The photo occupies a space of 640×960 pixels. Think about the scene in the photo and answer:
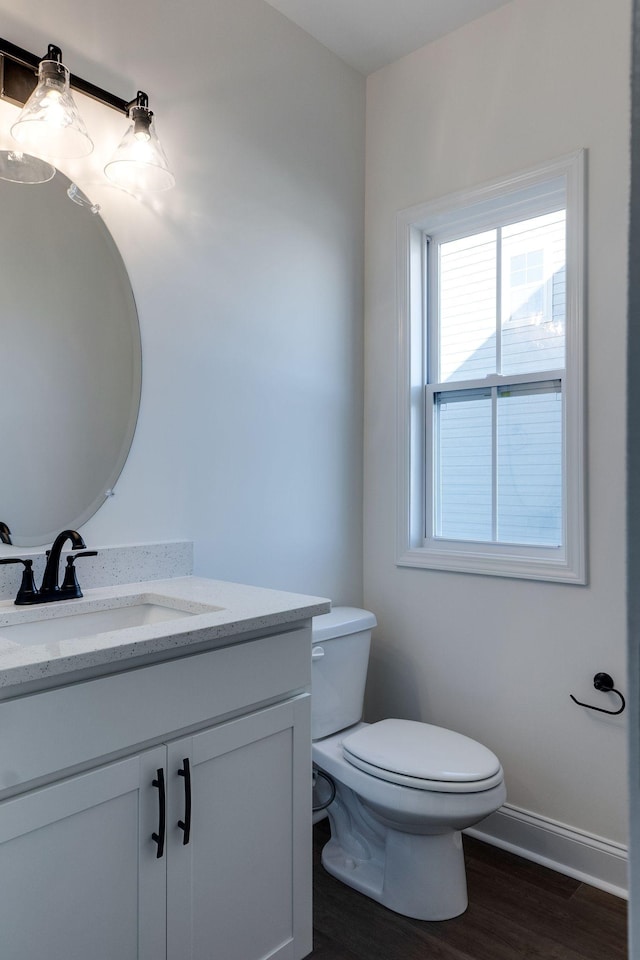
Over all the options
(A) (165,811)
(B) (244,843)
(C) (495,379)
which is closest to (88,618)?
(A) (165,811)

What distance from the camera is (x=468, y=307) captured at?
238cm

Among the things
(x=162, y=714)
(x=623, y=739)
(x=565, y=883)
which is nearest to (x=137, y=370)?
(x=162, y=714)

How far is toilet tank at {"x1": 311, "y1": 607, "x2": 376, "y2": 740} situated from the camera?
2.00 metres

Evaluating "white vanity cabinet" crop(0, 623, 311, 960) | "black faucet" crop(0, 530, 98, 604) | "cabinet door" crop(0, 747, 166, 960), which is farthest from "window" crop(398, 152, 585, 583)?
"cabinet door" crop(0, 747, 166, 960)

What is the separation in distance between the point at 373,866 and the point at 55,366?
1.66 metres

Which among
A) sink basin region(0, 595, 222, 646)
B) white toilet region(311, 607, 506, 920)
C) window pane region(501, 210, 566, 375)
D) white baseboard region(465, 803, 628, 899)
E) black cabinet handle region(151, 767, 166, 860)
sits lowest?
white baseboard region(465, 803, 628, 899)

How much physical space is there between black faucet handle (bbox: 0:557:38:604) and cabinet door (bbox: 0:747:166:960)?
0.49 metres

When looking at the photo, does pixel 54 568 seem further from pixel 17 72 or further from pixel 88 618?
pixel 17 72

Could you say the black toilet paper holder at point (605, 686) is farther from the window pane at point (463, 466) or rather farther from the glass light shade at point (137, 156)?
the glass light shade at point (137, 156)

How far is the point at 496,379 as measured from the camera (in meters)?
2.26

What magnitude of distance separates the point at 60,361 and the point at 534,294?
60.1 inches

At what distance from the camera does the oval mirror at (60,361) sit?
1516mm

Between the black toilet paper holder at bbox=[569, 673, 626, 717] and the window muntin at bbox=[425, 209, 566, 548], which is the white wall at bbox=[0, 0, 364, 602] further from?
the black toilet paper holder at bbox=[569, 673, 626, 717]

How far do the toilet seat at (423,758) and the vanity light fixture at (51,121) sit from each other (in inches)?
66.0
